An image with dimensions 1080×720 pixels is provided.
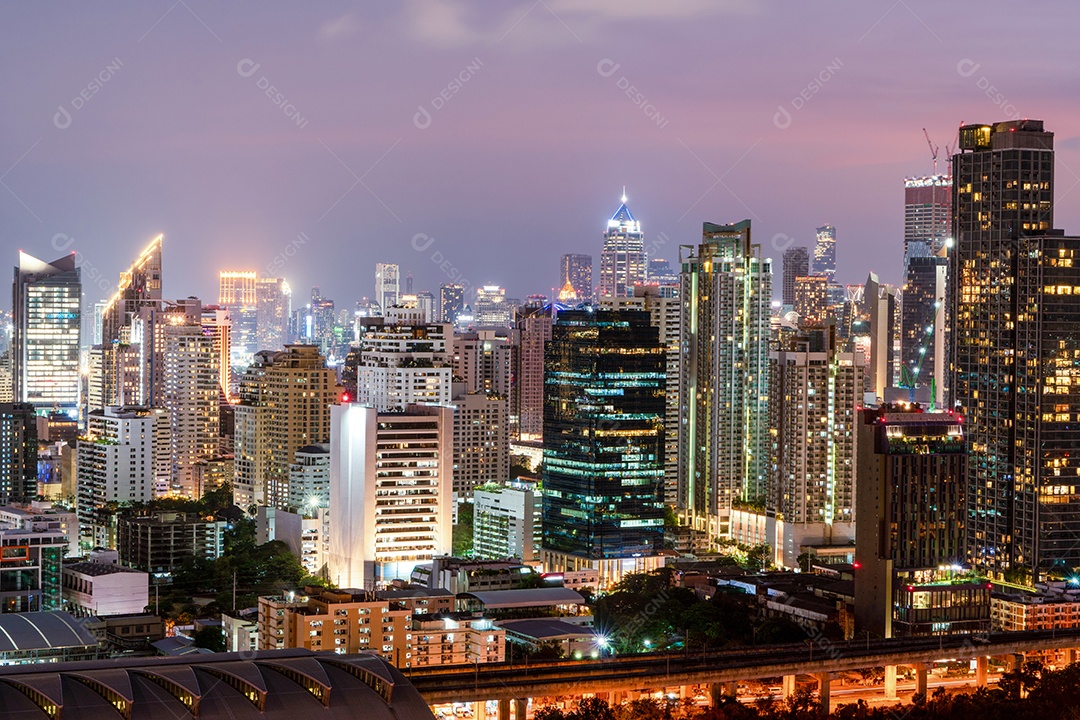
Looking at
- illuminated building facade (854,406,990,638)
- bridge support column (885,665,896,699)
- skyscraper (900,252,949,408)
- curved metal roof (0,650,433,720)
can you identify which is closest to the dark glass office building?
illuminated building facade (854,406,990,638)

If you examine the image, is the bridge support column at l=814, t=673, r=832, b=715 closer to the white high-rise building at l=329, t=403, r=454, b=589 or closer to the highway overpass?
the highway overpass

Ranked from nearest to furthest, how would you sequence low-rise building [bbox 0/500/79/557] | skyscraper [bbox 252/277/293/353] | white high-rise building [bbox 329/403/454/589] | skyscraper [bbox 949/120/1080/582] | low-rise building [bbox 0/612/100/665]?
low-rise building [bbox 0/612/100/665] → low-rise building [bbox 0/500/79/557] → skyscraper [bbox 949/120/1080/582] → white high-rise building [bbox 329/403/454/589] → skyscraper [bbox 252/277/293/353]

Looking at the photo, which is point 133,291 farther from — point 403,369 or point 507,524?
point 507,524

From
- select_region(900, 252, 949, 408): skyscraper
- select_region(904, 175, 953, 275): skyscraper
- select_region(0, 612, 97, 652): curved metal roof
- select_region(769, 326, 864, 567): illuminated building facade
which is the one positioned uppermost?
select_region(904, 175, 953, 275): skyscraper

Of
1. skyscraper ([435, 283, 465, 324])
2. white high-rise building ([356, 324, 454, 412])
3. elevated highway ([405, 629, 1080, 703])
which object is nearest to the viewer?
elevated highway ([405, 629, 1080, 703])

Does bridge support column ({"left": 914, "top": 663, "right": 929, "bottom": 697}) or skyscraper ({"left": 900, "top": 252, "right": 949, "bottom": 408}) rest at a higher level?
skyscraper ({"left": 900, "top": 252, "right": 949, "bottom": 408})

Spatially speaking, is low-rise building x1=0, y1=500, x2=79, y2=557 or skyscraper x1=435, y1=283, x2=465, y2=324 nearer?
low-rise building x1=0, y1=500, x2=79, y2=557

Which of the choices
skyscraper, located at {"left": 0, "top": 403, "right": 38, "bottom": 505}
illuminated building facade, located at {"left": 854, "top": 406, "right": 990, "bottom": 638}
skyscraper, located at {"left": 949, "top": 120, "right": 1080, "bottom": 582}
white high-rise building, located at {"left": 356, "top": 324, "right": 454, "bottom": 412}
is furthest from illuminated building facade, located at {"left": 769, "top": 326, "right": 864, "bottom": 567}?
skyscraper, located at {"left": 0, "top": 403, "right": 38, "bottom": 505}
